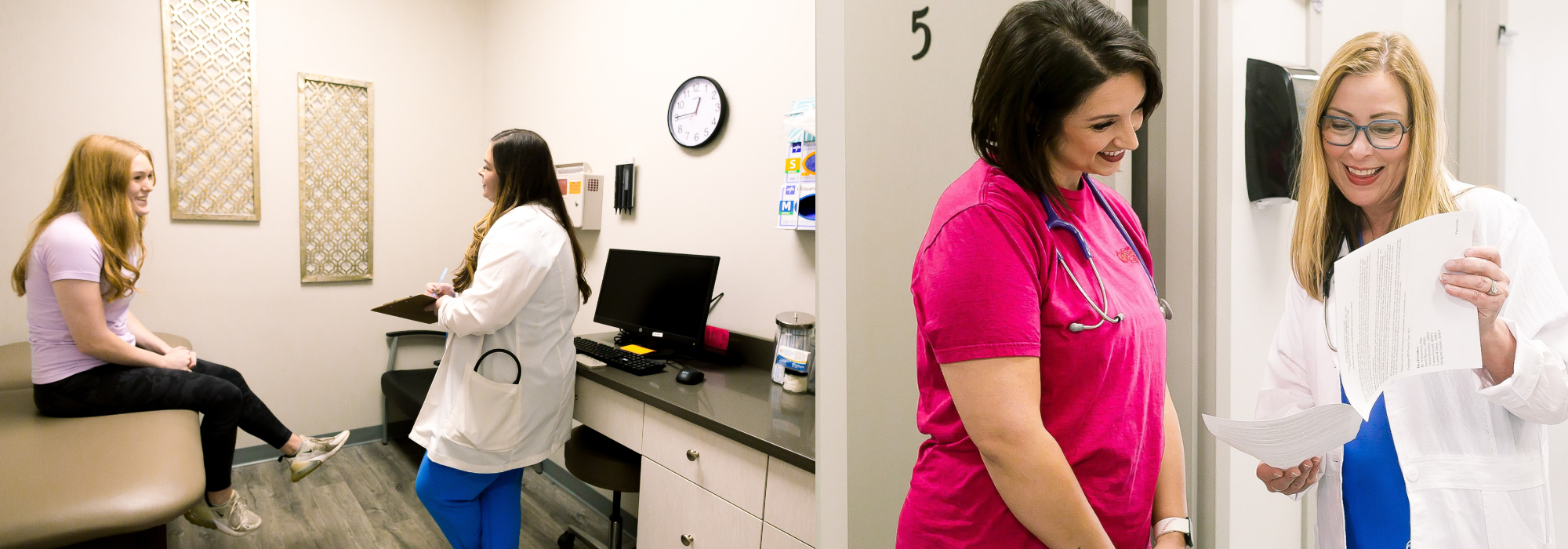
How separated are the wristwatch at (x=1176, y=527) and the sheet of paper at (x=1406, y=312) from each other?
0.98 feet

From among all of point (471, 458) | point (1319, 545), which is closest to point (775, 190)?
point (471, 458)

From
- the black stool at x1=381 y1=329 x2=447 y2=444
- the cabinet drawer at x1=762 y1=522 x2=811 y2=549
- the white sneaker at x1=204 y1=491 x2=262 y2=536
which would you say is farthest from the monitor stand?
the white sneaker at x1=204 y1=491 x2=262 y2=536

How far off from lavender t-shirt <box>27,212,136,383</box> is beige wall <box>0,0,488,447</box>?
112 centimetres

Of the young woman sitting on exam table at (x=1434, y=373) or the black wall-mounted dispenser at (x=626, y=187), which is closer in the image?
the young woman sitting on exam table at (x=1434, y=373)

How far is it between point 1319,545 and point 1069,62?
41 centimetres

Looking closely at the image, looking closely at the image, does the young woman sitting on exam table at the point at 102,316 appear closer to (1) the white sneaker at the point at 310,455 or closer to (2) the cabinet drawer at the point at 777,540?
(1) the white sneaker at the point at 310,455

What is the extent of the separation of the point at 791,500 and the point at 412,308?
136cm

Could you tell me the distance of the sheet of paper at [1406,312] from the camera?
39 centimetres

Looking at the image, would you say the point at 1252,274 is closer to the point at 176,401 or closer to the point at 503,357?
the point at 503,357

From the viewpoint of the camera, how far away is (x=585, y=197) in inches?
129

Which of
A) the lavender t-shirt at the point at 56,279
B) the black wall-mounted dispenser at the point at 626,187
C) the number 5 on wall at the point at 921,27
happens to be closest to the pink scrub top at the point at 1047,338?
the number 5 on wall at the point at 921,27

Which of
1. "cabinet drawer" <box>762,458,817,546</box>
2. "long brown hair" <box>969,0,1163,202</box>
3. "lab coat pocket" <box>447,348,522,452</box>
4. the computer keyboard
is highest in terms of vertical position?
"long brown hair" <box>969,0,1163,202</box>

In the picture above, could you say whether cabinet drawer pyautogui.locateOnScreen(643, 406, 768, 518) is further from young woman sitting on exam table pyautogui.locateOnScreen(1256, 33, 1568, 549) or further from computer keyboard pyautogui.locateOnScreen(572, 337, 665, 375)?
young woman sitting on exam table pyautogui.locateOnScreen(1256, 33, 1568, 549)

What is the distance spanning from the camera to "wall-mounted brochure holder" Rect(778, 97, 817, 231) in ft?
7.02
